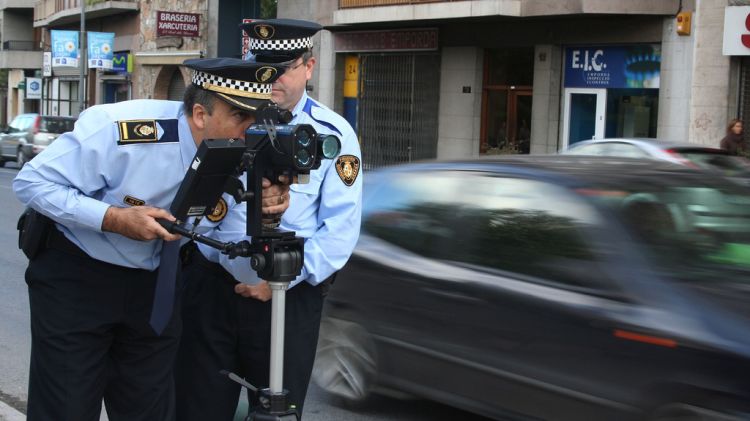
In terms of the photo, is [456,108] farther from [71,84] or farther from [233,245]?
[71,84]

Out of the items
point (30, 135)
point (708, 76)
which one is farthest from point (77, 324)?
point (30, 135)

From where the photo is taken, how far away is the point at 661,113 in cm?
1861

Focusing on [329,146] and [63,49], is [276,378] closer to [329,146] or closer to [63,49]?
[329,146]

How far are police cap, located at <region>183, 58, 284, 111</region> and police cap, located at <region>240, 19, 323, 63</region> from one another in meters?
0.73

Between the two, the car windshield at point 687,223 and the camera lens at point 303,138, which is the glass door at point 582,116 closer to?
the car windshield at point 687,223

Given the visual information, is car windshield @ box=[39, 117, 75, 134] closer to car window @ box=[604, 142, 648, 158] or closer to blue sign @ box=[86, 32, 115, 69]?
blue sign @ box=[86, 32, 115, 69]

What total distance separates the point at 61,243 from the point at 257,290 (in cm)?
63

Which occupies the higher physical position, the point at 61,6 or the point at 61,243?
the point at 61,6

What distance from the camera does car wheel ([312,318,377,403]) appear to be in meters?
5.50

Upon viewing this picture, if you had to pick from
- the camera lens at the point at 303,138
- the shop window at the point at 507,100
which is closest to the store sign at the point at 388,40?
the shop window at the point at 507,100

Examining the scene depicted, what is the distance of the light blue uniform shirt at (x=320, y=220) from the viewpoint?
3.30 metres

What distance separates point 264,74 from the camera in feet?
9.91

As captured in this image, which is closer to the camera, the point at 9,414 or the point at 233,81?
the point at 233,81

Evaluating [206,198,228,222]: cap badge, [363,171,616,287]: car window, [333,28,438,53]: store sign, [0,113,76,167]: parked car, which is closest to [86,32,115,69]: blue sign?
[0,113,76,167]: parked car
